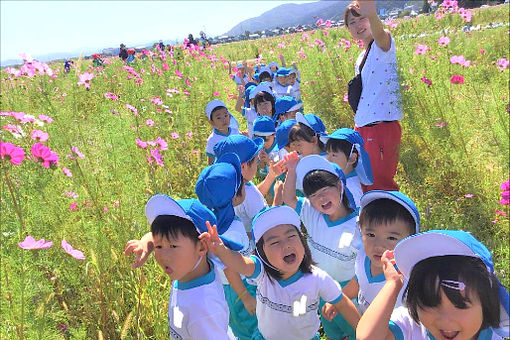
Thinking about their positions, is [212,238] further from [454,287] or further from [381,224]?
[454,287]

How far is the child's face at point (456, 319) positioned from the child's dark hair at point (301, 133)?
72.8 inches

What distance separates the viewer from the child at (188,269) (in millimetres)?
1276

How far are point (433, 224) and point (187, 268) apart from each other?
2032mm

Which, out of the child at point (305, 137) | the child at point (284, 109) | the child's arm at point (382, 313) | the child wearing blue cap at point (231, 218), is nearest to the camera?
the child's arm at point (382, 313)

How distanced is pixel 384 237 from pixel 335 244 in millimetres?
468

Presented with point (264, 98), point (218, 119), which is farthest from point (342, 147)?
point (264, 98)

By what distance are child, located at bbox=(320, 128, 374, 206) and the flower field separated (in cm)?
71

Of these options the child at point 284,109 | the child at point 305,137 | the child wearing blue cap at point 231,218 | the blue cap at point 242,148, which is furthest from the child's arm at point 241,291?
the child at point 284,109

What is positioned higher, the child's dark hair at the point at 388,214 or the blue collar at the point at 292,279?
the child's dark hair at the point at 388,214

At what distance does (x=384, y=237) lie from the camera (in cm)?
140

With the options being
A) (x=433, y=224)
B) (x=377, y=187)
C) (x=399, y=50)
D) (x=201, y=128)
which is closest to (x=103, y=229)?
(x=377, y=187)

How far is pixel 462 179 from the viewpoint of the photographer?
9.59ft

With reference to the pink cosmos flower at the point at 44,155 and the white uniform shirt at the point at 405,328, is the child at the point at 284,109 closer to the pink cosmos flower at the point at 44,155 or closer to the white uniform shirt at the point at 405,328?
the pink cosmos flower at the point at 44,155

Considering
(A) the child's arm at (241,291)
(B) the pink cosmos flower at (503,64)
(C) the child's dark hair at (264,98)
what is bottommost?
(A) the child's arm at (241,291)
